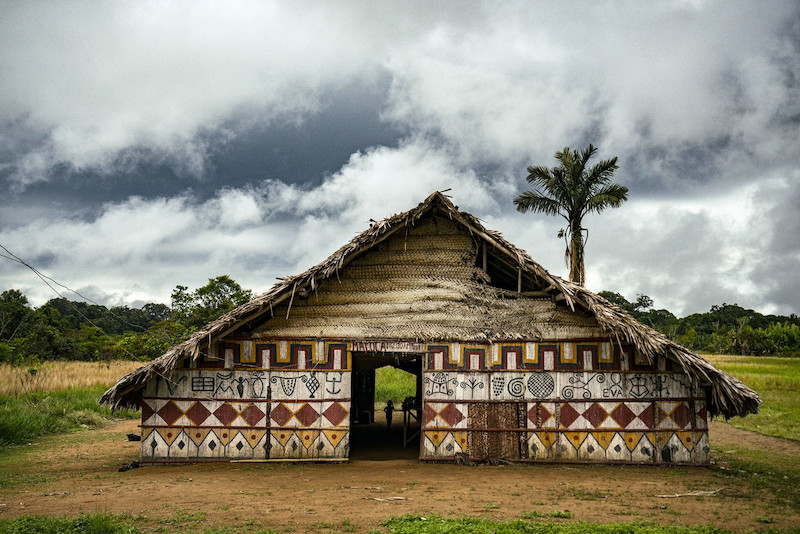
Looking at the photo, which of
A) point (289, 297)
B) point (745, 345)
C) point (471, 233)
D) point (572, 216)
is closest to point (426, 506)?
point (289, 297)

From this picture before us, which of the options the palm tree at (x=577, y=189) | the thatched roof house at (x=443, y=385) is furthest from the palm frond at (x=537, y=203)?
the thatched roof house at (x=443, y=385)

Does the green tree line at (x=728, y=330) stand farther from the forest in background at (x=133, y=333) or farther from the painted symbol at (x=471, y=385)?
the painted symbol at (x=471, y=385)

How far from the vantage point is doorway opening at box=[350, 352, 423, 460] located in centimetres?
1068

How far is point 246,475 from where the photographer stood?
8328mm

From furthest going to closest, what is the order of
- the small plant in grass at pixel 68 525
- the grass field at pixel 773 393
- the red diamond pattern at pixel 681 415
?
the grass field at pixel 773 393, the red diamond pattern at pixel 681 415, the small plant in grass at pixel 68 525

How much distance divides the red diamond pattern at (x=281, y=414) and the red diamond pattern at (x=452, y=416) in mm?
2530

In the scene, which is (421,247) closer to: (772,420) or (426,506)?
(426,506)

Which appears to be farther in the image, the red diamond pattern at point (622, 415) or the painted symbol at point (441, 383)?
the painted symbol at point (441, 383)

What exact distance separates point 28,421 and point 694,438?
13.0 m

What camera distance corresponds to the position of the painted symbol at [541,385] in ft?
30.5

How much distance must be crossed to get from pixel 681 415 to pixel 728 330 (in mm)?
45506

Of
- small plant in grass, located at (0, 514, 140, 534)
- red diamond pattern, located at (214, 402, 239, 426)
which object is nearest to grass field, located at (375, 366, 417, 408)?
red diamond pattern, located at (214, 402, 239, 426)

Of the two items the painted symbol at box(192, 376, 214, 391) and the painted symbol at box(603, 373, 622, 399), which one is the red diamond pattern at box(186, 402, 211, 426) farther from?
the painted symbol at box(603, 373, 622, 399)

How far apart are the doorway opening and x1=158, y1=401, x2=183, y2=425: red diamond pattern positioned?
3063mm
